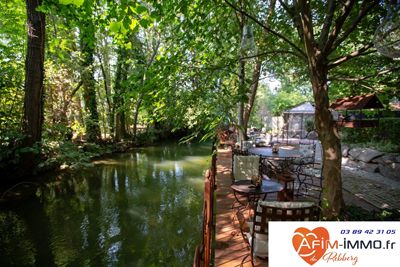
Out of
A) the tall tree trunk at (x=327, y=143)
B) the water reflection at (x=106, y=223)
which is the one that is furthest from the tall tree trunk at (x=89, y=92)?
the tall tree trunk at (x=327, y=143)

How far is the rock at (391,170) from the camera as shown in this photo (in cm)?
774

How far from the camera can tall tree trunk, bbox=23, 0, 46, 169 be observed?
28.4ft

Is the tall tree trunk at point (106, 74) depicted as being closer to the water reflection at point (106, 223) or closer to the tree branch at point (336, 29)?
the water reflection at point (106, 223)

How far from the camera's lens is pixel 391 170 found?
7.96 meters

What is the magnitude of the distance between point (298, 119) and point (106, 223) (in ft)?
79.2

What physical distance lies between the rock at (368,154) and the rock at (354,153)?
0.47 feet

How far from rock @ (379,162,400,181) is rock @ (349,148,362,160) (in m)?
1.35

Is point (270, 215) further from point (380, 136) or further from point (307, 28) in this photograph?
point (380, 136)

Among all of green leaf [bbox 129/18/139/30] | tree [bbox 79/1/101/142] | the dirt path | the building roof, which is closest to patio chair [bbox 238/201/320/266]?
green leaf [bbox 129/18/139/30]

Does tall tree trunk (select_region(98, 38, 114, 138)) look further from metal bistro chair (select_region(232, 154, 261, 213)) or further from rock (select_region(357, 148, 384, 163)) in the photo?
rock (select_region(357, 148, 384, 163))

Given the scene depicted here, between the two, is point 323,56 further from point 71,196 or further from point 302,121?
point 302,121

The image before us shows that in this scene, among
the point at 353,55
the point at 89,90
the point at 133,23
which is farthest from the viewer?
the point at 89,90

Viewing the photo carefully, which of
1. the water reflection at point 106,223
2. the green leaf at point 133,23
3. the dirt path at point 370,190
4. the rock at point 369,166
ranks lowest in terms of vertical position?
the water reflection at point 106,223

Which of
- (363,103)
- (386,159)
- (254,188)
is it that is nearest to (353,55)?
(254,188)
